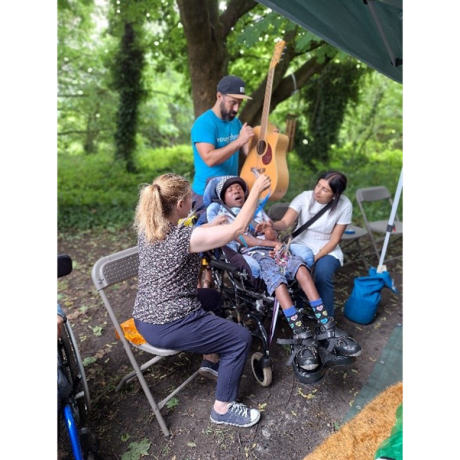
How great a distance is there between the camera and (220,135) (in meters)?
3.31

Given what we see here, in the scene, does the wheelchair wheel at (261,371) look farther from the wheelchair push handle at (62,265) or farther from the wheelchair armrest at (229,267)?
the wheelchair push handle at (62,265)

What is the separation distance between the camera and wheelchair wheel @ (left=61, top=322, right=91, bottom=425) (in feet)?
6.64

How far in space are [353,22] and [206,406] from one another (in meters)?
2.63

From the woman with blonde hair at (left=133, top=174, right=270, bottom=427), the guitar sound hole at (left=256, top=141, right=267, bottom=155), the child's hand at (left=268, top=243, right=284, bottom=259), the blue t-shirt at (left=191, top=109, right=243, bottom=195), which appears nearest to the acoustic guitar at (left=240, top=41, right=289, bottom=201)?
the guitar sound hole at (left=256, top=141, right=267, bottom=155)

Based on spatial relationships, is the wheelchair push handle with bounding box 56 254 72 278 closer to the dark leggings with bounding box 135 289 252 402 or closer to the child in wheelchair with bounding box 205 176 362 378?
the dark leggings with bounding box 135 289 252 402

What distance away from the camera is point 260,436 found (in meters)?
2.31

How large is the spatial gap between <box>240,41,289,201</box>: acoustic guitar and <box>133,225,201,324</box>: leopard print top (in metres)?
1.38

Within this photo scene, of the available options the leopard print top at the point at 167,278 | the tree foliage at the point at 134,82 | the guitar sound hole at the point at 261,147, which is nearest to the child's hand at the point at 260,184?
the leopard print top at the point at 167,278

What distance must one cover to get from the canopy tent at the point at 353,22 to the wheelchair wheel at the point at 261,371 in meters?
2.17

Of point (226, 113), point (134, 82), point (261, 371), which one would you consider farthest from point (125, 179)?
point (261, 371)

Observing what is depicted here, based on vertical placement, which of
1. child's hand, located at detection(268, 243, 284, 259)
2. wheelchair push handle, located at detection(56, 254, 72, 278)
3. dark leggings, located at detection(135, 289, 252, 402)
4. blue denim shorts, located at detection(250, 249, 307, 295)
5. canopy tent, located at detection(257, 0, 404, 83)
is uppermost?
canopy tent, located at detection(257, 0, 404, 83)

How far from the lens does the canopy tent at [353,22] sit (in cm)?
210

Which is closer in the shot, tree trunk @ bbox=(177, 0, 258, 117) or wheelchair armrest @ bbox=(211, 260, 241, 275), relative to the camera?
wheelchair armrest @ bbox=(211, 260, 241, 275)
